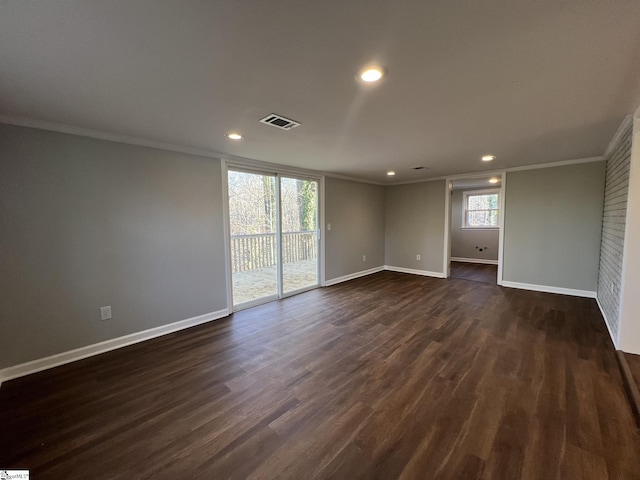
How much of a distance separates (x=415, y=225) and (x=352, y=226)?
1.63m

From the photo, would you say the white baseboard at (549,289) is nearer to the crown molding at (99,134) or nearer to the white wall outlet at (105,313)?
the crown molding at (99,134)

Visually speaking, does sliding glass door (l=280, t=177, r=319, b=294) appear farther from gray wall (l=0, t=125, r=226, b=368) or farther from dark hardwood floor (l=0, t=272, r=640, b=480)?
dark hardwood floor (l=0, t=272, r=640, b=480)

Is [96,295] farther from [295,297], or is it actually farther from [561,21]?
[561,21]

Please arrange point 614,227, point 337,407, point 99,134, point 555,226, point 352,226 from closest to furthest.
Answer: point 337,407, point 99,134, point 614,227, point 555,226, point 352,226

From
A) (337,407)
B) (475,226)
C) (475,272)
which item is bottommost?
(337,407)

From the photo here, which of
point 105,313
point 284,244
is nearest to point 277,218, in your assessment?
point 284,244

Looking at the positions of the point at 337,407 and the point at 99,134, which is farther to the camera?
the point at 99,134

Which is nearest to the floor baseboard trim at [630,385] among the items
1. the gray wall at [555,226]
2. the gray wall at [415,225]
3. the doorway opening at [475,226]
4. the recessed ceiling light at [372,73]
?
the gray wall at [555,226]

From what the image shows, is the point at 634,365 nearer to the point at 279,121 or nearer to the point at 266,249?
the point at 279,121

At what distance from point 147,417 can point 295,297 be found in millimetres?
2844

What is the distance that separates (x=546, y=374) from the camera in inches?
88.7

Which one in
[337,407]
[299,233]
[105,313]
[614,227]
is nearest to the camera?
[337,407]

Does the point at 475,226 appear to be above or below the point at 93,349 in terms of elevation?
above

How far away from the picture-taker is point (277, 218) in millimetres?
4348
